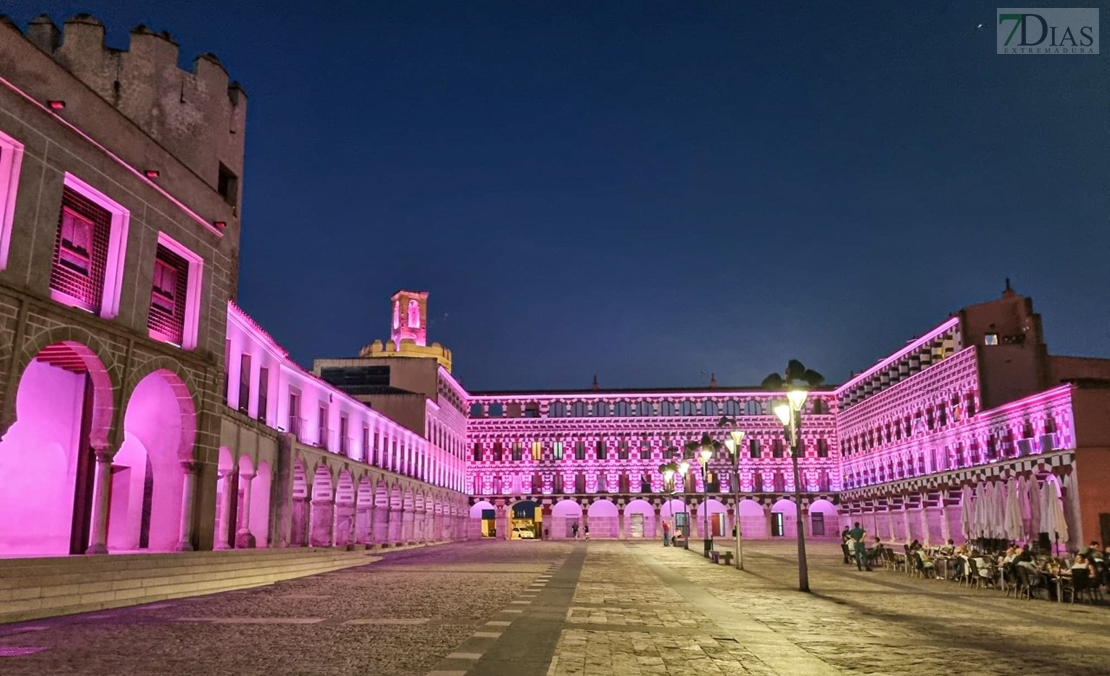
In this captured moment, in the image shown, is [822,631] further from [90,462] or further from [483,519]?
[483,519]

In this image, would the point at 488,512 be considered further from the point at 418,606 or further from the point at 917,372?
the point at 418,606

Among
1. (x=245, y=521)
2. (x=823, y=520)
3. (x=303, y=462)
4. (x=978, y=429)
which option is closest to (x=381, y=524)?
(x=303, y=462)

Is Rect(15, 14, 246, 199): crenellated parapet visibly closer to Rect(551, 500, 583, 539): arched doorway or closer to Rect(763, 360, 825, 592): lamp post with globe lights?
Rect(763, 360, 825, 592): lamp post with globe lights

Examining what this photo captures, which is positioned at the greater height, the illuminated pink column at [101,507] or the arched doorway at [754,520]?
the illuminated pink column at [101,507]

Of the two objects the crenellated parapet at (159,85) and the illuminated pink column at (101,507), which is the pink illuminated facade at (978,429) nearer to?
the illuminated pink column at (101,507)

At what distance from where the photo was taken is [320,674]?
27.1 ft

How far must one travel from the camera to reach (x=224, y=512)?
26031mm

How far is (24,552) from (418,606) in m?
9.72

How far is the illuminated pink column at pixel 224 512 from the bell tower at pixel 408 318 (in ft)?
154

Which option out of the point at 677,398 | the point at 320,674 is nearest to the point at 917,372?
the point at 677,398

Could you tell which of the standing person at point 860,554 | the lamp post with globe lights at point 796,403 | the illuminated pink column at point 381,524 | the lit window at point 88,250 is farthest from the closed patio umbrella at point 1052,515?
the illuminated pink column at point 381,524

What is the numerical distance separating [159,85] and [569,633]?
72.7ft

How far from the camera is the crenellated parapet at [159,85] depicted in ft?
79.4

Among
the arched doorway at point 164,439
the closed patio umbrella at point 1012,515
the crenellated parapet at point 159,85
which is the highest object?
the crenellated parapet at point 159,85
